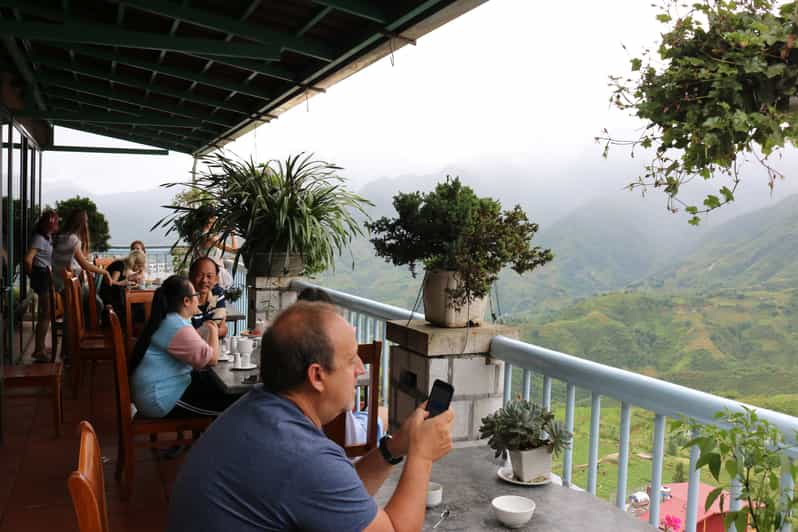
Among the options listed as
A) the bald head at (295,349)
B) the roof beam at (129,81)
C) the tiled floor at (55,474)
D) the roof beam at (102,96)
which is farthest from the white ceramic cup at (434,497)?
the roof beam at (102,96)

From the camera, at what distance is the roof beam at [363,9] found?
155 inches

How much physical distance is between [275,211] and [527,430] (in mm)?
4495

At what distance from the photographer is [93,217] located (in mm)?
10914

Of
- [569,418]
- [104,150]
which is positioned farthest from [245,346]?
[104,150]

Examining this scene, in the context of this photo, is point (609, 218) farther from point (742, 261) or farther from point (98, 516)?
point (98, 516)

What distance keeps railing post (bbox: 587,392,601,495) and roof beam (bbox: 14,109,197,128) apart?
20.7 feet

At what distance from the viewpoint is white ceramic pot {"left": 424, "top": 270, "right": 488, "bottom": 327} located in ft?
10.0

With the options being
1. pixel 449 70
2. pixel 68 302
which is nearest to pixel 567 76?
pixel 449 70

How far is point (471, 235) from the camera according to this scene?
2.94m

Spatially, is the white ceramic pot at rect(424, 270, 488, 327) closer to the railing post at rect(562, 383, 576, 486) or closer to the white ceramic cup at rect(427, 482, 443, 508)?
the railing post at rect(562, 383, 576, 486)

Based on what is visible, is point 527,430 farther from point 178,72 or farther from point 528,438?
point 178,72

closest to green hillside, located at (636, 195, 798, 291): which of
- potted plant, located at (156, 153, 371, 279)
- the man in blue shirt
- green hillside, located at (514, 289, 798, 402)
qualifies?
green hillside, located at (514, 289, 798, 402)

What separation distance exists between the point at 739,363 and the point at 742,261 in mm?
3910

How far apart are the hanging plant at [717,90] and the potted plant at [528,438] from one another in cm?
69
